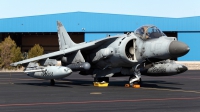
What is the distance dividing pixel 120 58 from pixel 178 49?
3139 mm

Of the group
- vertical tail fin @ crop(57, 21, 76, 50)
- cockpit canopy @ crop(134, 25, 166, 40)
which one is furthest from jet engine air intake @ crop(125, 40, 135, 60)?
vertical tail fin @ crop(57, 21, 76, 50)

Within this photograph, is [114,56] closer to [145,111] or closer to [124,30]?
[145,111]

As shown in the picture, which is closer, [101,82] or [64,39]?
[101,82]

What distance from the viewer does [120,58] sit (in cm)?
2002

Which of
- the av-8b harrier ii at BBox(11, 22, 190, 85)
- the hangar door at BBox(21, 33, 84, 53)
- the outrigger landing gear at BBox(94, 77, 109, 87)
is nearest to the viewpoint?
the av-8b harrier ii at BBox(11, 22, 190, 85)

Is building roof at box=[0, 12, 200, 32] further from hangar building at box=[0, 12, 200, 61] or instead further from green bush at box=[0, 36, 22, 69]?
green bush at box=[0, 36, 22, 69]

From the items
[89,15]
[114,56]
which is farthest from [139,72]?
[89,15]

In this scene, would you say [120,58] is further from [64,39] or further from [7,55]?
[7,55]

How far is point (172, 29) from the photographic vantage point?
55.7m

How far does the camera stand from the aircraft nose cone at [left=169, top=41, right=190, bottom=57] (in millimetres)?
17859

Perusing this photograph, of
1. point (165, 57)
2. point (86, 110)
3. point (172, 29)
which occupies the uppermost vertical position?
point (172, 29)

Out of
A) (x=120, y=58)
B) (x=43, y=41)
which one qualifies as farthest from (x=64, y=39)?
(x=43, y=41)

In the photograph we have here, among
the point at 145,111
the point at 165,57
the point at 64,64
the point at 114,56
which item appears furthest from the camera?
the point at 64,64

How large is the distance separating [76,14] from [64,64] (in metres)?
33.7
